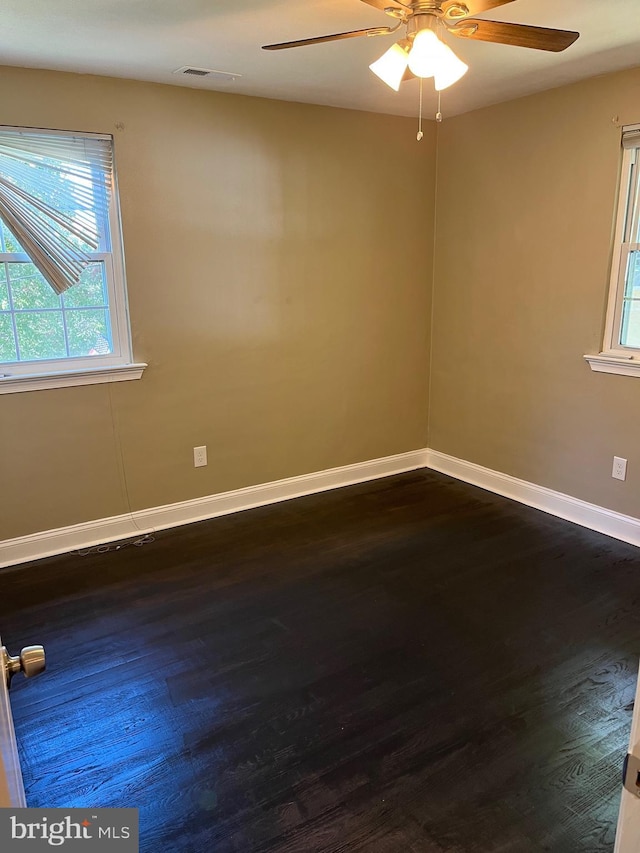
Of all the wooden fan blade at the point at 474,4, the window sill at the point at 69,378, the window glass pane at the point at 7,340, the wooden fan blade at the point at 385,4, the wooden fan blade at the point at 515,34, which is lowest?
the window sill at the point at 69,378

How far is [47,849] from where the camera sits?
80 centimetres

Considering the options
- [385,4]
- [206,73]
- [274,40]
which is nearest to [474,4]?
[385,4]

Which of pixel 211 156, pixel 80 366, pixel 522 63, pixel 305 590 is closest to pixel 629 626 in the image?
pixel 305 590

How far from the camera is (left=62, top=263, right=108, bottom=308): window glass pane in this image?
3.14 m

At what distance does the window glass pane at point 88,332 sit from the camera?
3178mm

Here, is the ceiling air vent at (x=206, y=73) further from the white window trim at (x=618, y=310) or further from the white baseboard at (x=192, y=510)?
the white baseboard at (x=192, y=510)

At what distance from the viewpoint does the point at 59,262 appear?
9.96ft

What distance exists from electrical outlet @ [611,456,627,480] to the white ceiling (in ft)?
6.44

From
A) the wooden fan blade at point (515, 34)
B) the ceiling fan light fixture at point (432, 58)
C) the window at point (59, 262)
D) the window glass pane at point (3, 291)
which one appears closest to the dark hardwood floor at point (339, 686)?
the window at point (59, 262)

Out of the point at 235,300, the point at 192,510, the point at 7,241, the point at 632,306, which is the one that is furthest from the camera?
the point at 192,510

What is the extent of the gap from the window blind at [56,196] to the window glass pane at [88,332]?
18 cm

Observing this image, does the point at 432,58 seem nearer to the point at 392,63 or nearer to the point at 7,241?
A: the point at 392,63

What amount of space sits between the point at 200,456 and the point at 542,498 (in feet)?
6.91

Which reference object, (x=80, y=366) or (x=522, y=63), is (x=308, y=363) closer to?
(x=80, y=366)
